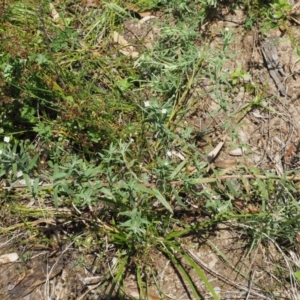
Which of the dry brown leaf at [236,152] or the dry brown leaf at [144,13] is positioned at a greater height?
the dry brown leaf at [144,13]

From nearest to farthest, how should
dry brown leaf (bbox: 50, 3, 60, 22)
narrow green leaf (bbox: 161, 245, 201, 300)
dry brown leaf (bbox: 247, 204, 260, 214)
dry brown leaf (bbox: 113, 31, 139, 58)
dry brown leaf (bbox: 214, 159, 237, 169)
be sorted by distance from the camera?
narrow green leaf (bbox: 161, 245, 201, 300)
dry brown leaf (bbox: 247, 204, 260, 214)
dry brown leaf (bbox: 214, 159, 237, 169)
dry brown leaf (bbox: 113, 31, 139, 58)
dry brown leaf (bbox: 50, 3, 60, 22)

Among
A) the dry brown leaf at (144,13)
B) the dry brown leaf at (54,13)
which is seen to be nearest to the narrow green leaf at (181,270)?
the dry brown leaf at (144,13)

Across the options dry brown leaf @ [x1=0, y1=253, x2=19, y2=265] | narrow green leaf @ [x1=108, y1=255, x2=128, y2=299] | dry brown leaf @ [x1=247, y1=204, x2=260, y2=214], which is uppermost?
dry brown leaf @ [x1=247, y1=204, x2=260, y2=214]

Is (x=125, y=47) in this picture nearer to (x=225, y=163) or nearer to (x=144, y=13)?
(x=144, y=13)

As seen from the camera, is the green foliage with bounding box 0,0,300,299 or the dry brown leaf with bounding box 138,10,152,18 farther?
the dry brown leaf with bounding box 138,10,152,18

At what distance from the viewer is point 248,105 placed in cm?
328

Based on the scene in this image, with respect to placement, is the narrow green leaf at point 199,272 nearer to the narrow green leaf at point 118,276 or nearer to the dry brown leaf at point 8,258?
the narrow green leaf at point 118,276

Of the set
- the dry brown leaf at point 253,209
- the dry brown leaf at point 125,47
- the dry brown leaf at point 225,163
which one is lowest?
the dry brown leaf at point 253,209

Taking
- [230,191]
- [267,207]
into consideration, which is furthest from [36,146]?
[267,207]

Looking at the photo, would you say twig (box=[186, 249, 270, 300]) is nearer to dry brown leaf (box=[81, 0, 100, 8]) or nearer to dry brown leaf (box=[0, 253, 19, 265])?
dry brown leaf (box=[0, 253, 19, 265])

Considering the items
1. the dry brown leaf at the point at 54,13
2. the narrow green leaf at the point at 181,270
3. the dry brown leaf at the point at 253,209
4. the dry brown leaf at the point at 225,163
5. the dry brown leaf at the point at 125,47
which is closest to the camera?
the narrow green leaf at the point at 181,270

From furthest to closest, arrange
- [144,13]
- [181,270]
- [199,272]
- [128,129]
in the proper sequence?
[144,13], [128,129], [181,270], [199,272]

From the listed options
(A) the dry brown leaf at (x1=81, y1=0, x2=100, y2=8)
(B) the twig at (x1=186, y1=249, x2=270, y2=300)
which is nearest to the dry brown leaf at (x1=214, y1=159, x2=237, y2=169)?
(B) the twig at (x1=186, y1=249, x2=270, y2=300)

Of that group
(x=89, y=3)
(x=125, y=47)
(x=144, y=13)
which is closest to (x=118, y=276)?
(x=125, y=47)
